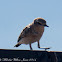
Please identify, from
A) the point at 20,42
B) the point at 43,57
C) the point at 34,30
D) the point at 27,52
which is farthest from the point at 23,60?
the point at 20,42

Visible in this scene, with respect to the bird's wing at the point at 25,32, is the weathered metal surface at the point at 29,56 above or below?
below

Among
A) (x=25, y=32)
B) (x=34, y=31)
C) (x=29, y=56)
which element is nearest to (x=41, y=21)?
(x=34, y=31)

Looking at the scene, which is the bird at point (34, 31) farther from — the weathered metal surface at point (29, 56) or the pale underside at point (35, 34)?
the weathered metal surface at point (29, 56)

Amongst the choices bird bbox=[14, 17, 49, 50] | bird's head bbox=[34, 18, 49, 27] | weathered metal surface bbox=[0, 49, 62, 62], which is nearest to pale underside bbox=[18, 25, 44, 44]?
bird bbox=[14, 17, 49, 50]

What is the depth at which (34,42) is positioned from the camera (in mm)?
5105

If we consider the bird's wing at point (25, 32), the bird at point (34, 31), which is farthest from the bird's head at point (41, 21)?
the bird's wing at point (25, 32)

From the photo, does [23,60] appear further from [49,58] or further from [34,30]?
[34,30]

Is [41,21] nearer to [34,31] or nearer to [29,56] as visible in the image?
[34,31]

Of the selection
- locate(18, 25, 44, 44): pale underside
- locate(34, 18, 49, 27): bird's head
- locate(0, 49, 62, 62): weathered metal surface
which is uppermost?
locate(34, 18, 49, 27): bird's head

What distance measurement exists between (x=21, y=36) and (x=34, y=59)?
5.18ft

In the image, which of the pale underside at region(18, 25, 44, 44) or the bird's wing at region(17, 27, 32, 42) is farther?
the bird's wing at region(17, 27, 32, 42)

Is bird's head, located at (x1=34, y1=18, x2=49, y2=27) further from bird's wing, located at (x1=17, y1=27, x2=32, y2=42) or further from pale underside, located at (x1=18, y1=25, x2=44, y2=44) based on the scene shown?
bird's wing, located at (x1=17, y1=27, x2=32, y2=42)

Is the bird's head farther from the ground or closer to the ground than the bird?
farther from the ground

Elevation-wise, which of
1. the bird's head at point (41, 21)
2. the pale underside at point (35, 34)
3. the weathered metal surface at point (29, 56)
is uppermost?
the bird's head at point (41, 21)
